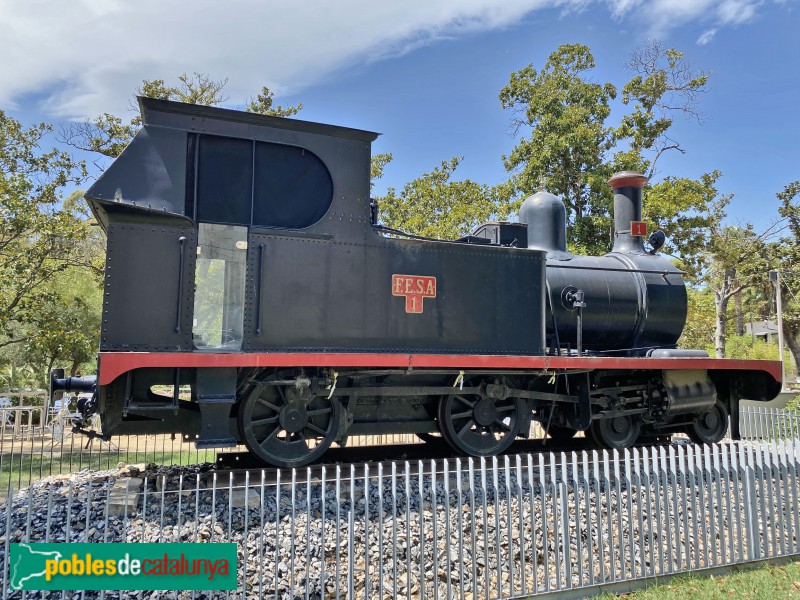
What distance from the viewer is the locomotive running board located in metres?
4.77

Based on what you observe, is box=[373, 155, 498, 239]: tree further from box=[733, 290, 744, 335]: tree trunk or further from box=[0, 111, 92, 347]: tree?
box=[733, 290, 744, 335]: tree trunk

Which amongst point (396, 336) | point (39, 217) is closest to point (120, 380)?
point (396, 336)

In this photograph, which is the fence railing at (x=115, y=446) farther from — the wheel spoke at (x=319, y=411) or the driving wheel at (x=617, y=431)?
the wheel spoke at (x=319, y=411)

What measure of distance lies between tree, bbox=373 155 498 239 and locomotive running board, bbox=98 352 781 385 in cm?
1392

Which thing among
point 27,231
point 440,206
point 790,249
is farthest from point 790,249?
point 27,231

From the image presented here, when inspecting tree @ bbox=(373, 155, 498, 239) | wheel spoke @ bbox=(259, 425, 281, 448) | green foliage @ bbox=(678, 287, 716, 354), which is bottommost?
wheel spoke @ bbox=(259, 425, 281, 448)

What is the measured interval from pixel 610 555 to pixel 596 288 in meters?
3.69

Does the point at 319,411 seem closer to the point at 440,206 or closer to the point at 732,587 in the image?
the point at 732,587

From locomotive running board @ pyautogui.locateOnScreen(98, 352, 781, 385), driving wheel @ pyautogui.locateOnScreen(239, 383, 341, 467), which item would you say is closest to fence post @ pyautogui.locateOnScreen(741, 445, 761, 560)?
locomotive running board @ pyautogui.locateOnScreen(98, 352, 781, 385)

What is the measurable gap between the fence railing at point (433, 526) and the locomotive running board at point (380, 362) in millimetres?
985

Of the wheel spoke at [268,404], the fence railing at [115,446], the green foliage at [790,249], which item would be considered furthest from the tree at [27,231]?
the green foliage at [790,249]

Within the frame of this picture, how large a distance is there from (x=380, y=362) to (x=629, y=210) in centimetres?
511

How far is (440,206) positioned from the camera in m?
23.0

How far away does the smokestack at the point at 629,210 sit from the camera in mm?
8570
